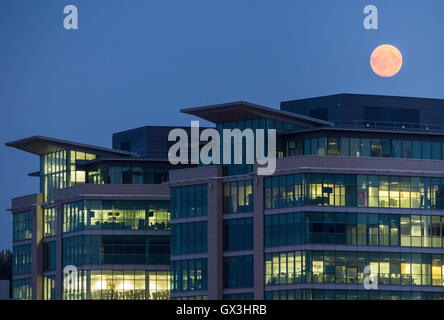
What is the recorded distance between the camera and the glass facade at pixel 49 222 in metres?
130

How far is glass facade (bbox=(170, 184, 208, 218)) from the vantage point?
109000mm

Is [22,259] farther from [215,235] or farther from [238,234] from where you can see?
[238,234]

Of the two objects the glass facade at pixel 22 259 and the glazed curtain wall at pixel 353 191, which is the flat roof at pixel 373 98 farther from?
the glass facade at pixel 22 259

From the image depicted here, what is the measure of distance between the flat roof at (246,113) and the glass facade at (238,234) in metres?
10.7

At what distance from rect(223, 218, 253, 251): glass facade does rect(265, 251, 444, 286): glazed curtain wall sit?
3.20m

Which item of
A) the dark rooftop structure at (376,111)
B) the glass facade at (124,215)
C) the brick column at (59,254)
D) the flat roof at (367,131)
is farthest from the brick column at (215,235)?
the brick column at (59,254)

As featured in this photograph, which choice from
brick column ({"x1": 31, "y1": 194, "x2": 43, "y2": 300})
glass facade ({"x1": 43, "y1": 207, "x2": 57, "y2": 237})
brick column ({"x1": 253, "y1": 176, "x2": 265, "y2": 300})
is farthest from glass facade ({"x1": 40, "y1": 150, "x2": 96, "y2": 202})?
brick column ({"x1": 253, "y1": 176, "x2": 265, "y2": 300})

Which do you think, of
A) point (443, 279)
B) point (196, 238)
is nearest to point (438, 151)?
point (443, 279)

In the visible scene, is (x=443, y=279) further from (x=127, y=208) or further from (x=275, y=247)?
(x=127, y=208)

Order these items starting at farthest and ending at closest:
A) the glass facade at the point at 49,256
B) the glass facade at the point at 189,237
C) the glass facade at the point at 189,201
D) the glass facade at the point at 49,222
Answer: the glass facade at the point at 49,222, the glass facade at the point at 49,256, the glass facade at the point at 189,201, the glass facade at the point at 189,237

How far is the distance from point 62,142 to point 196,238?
2786cm

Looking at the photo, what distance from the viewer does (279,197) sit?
10231 cm
